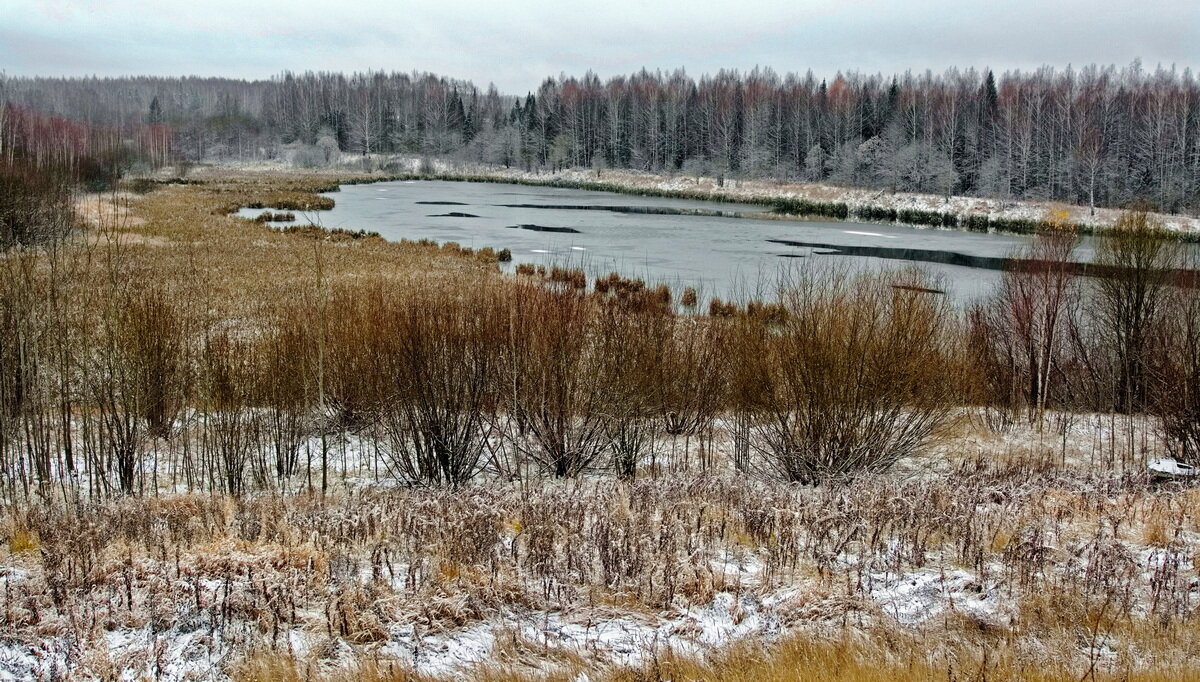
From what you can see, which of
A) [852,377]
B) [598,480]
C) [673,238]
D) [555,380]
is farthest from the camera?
[673,238]

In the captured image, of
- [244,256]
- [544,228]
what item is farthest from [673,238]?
[244,256]

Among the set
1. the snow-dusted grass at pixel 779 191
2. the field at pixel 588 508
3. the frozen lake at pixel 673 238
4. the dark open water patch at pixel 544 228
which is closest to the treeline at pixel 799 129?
the snow-dusted grass at pixel 779 191

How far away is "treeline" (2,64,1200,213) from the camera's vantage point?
59.3 meters

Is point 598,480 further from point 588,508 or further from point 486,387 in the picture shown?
point 588,508

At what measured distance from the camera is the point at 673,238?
40.3m

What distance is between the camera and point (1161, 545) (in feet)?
21.7

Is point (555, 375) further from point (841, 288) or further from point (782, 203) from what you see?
point (782, 203)

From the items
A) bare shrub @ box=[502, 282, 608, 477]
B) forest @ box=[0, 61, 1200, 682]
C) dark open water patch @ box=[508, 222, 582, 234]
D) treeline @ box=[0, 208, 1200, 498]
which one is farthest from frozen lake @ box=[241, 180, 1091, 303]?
bare shrub @ box=[502, 282, 608, 477]

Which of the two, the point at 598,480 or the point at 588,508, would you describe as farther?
the point at 598,480

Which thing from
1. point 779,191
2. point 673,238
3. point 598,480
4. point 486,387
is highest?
point 779,191

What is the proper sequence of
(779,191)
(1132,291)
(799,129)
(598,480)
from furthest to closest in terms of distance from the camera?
(799,129) → (779,191) → (1132,291) → (598,480)

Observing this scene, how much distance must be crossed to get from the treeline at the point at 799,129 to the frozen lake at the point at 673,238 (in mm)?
9620

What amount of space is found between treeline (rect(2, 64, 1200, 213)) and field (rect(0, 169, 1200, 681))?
16.2 meters

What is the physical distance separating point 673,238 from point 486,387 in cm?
3055
